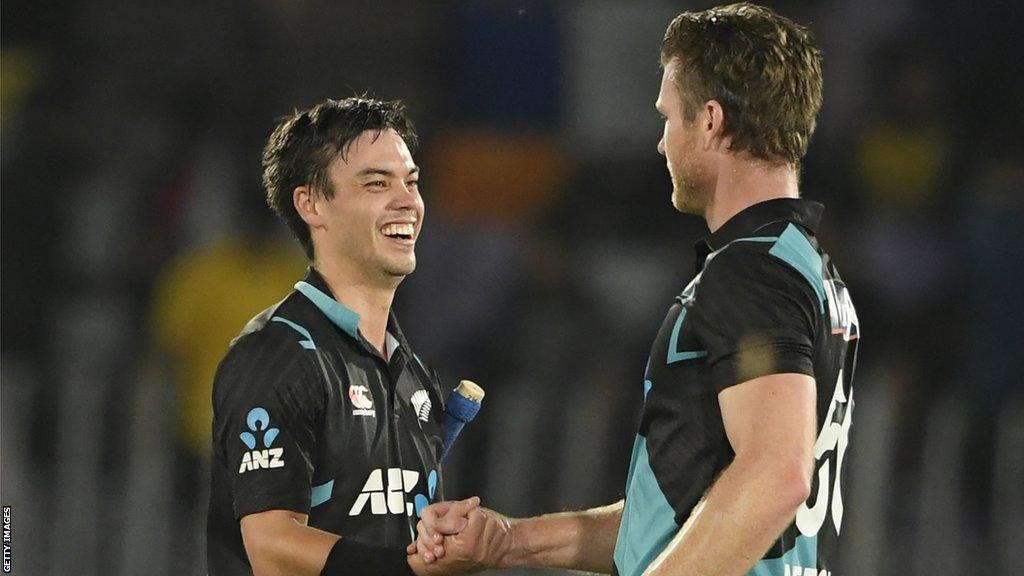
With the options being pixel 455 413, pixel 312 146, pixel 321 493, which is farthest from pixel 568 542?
pixel 312 146

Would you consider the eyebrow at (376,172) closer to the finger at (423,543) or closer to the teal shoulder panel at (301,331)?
the teal shoulder panel at (301,331)

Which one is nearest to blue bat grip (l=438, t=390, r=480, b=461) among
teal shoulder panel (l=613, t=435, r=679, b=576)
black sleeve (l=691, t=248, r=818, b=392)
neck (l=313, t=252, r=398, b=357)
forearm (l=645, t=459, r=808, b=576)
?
neck (l=313, t=252, r=398, b=357)

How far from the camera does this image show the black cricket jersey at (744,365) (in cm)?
206

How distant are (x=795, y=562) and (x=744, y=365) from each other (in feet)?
1.36

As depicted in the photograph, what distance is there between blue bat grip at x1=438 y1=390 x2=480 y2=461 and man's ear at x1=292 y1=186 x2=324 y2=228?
0.58 metres

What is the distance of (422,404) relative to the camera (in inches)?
124

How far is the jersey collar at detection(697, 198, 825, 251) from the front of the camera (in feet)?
7.35

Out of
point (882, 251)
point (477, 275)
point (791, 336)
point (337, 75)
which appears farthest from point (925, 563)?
point (337, 75)

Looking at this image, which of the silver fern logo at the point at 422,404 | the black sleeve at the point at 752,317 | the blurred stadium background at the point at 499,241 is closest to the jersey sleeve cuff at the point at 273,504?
the silver fern logo at the point at 422,404

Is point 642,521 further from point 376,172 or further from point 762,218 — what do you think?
point 376,172

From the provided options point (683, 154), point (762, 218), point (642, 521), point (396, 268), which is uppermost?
point (683, 154)

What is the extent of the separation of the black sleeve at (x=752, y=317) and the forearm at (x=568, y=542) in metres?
0.94

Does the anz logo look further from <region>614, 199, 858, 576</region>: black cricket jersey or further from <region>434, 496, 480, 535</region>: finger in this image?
<region>614, 199, 858, 576</region>: black cricket jersey

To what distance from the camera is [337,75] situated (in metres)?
7.18
